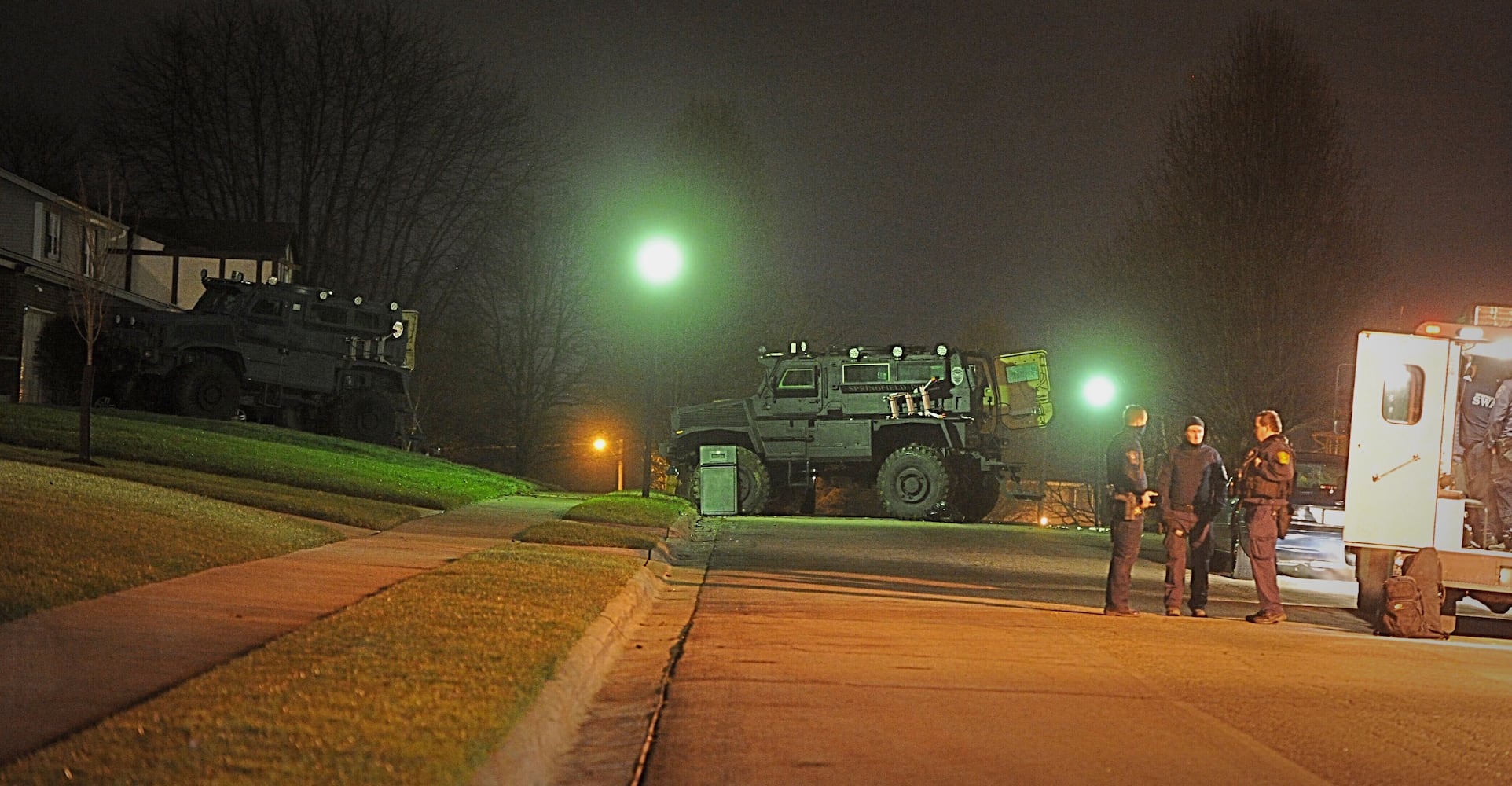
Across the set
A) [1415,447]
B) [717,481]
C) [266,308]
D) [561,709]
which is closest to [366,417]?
[266,308]

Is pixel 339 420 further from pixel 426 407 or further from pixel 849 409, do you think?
pixel 426 407

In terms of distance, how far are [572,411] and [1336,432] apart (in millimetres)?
47191

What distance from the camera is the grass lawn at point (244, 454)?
21062mm

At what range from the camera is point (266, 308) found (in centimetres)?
3253

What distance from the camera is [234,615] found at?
984 cm

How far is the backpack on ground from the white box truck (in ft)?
0.34

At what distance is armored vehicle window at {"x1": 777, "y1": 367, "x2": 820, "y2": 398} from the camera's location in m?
26.9

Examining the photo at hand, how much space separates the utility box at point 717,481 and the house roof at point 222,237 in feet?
113

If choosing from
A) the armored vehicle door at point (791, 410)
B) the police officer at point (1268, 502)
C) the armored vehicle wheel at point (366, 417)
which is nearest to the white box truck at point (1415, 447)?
the police officer at point (1268, 502)

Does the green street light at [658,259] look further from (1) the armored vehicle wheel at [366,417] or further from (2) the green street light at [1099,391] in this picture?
(1) the armored vehicle wheel at [366,417]

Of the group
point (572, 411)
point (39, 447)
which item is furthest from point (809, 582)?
point (572, 411)

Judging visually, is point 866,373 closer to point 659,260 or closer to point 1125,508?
point 659,260

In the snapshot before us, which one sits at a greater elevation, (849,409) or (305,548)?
(849,409)

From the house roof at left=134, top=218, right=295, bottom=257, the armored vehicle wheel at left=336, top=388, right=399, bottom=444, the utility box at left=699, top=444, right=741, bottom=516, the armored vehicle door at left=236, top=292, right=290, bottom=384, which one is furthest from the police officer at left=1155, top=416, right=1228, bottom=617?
the house roof at left=134, top=218, right=295, bottom=257
